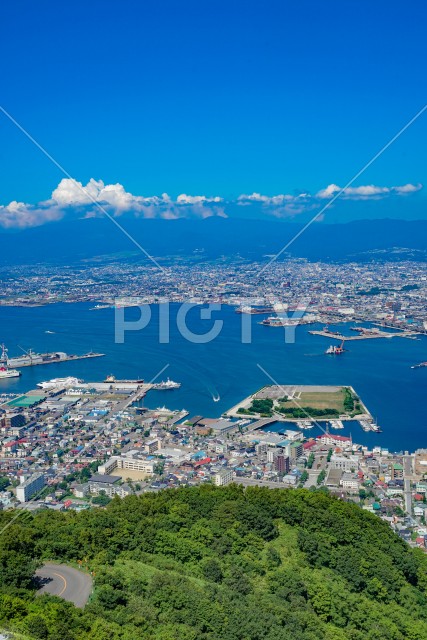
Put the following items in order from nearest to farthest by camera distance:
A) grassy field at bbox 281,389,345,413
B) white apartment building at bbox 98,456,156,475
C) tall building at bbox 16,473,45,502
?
tall building at bbox 16,473,45,502
white apartment building at bbox 98,456,156,475
grassy field at bbox 281,389,345,413

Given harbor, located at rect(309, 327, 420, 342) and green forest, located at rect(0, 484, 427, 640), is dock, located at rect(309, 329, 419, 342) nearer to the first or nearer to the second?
harbor, located at rect(309, 327, 420, 342)

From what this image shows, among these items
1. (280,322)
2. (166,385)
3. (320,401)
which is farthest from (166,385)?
(280,322)

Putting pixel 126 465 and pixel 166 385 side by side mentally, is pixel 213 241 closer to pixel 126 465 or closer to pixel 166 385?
pixel 166 385

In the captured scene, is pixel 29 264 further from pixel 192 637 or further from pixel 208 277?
pixel 192 637

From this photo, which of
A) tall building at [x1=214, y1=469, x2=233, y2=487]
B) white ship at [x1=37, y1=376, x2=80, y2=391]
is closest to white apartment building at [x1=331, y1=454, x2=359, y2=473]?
tall building at [x1=214, y1=469, x2=233, y2=487]

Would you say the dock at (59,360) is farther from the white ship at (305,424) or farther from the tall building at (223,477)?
the tall building at (223,477)

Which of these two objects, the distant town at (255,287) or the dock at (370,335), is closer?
the dock at (370,335)

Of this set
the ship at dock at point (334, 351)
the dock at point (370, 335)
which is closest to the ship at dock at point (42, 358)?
the ship at dock at point (334, 351)
